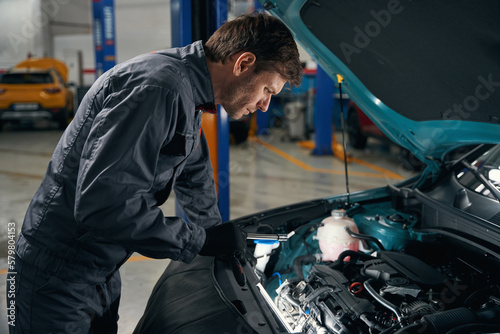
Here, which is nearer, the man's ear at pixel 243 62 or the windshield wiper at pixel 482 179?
the man's ear at pixel 243 62

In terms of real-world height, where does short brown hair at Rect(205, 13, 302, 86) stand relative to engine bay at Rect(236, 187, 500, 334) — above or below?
above

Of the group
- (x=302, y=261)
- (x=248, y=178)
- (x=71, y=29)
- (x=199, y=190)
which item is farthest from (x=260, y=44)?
(x=71, y=29)

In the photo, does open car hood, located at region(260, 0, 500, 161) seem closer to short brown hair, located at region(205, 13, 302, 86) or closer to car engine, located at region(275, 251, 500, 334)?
short brown hair, located at region(205, 13, 302, 86)

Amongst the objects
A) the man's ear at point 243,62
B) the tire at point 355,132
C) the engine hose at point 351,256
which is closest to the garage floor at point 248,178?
the tire at point 355,132

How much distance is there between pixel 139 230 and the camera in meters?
1.08

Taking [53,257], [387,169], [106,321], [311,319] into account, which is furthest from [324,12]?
[387,169]

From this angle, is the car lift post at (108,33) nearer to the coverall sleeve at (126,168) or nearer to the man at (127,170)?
the man at (127,170)

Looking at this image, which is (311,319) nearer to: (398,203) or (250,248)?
(250,248)

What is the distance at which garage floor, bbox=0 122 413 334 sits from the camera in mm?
3004

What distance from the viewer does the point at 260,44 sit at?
125cm

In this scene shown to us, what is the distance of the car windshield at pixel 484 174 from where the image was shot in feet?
5.44

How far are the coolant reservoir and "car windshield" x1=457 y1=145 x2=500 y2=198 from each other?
51 centimetres

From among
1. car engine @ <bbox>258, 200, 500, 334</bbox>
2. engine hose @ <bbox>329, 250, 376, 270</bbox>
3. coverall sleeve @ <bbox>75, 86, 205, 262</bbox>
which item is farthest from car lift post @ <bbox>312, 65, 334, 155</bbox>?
coverall sleeve @ <bbox>75, 86, 205, 262</bbox>

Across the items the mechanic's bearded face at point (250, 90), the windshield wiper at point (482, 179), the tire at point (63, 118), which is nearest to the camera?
the mechanic's bearded face at point (250, 90)
